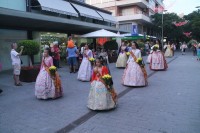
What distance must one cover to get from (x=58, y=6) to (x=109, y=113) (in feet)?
44.7

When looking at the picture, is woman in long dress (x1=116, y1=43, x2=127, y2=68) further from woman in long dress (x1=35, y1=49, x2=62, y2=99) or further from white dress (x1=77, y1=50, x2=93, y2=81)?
woman in long dress (x1=35, y1=49, x2=62, y2=99)

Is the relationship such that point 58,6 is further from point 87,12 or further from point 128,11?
point 128,11

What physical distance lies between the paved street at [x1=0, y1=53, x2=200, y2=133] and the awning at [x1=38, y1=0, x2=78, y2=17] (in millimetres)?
9135

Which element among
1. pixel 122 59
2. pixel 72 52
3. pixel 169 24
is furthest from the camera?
pixel 169 24

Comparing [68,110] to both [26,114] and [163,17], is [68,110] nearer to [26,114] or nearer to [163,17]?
[26,114]

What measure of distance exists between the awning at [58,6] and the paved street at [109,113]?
9.13 m

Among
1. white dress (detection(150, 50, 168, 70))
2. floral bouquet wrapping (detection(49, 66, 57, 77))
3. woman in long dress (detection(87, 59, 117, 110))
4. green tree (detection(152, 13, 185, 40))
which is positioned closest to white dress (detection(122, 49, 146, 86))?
woman in long dress (detection(87, 59, 117, 110))

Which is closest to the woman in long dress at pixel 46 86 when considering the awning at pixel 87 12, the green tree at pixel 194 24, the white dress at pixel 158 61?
the white dress at pixel 158 61

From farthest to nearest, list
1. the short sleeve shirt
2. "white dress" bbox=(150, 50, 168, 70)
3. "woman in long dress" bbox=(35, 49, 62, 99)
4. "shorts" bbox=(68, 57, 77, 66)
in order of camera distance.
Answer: "white dress" bbox=(150, 50, 168, 70) → "shorts" bbox=(68, 57, 77, 66) → the short sleeve shirt → "woman in long dress" bbox=(35, 49, 62, 99)

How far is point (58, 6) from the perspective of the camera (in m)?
17.9

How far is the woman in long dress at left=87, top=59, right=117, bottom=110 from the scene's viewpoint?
5.93m

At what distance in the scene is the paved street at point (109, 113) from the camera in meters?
4.89

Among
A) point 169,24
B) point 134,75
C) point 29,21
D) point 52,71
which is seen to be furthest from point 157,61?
point 169,24

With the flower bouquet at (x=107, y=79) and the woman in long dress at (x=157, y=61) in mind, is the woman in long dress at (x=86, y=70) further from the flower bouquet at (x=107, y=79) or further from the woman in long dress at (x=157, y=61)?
the woman in long dress at (x=157, y=61)
